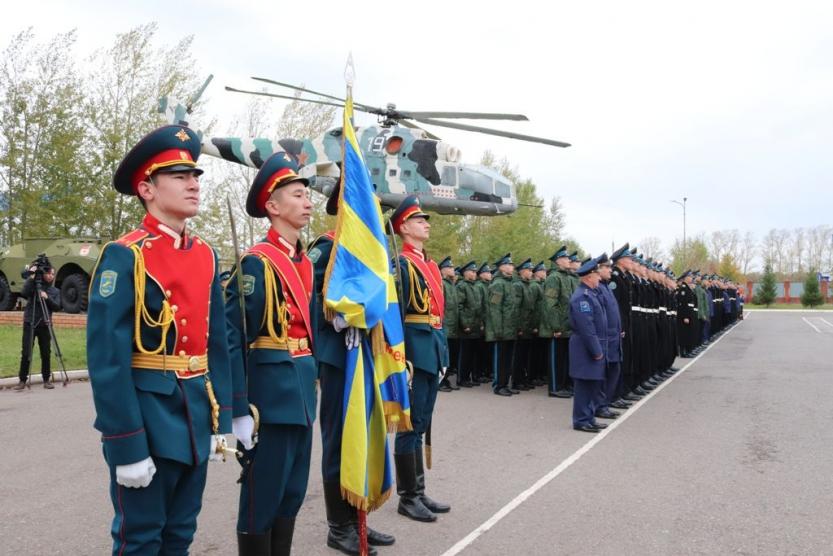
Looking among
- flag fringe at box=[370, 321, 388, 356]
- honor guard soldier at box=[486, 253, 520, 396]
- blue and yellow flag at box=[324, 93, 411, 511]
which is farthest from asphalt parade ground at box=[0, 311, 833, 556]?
honor guard soldier at box=[486, 253, 520, 396]

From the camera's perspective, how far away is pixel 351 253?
3945mm

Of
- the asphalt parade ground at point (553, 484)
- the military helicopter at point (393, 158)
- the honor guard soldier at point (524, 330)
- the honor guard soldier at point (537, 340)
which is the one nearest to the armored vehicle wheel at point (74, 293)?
the military helicopter at point (393, 158)

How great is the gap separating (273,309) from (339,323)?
63 cm

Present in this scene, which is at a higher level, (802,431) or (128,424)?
(128,424)

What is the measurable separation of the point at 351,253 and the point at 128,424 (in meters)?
1.71

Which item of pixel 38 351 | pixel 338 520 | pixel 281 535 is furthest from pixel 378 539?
pixel 38 351

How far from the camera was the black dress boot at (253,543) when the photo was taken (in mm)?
3238

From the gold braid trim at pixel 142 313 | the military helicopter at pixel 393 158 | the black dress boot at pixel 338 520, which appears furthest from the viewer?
the military helicopter at pixel 393 158

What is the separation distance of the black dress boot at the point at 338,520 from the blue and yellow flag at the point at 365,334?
0.17m

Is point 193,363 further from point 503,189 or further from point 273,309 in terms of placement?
point 503,189

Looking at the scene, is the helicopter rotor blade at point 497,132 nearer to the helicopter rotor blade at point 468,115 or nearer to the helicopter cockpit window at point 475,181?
the helicopter rotor blade at point 468,115

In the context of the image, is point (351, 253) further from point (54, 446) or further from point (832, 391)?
point (832, 391)

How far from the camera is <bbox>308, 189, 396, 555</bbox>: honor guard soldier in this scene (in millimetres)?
4020

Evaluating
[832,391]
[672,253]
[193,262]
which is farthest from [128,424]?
[672,253]
